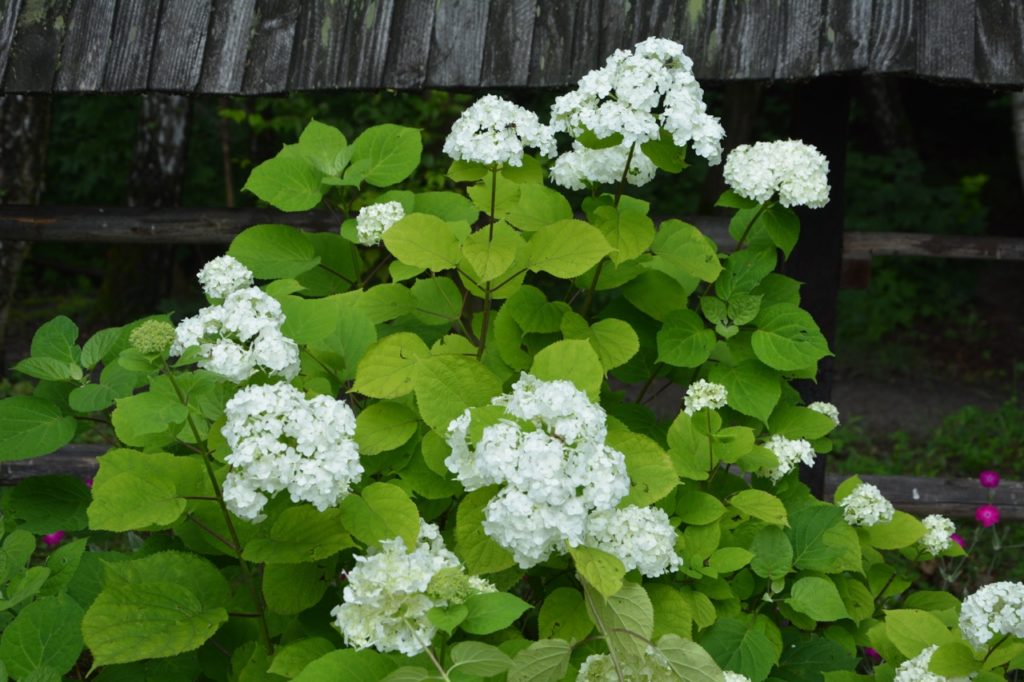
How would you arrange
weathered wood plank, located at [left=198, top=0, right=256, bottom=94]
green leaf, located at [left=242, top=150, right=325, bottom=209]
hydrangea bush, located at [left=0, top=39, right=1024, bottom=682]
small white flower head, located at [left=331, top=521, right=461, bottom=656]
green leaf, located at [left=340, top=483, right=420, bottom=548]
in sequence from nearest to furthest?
1. small white flower head, located at [left=331, top=521, right=461, bottom=656]
2. hydrangea bush, located at [left=0, top=39, right=1024, bottom=682]
3. green leaf, located at [left=340, top=483, right=420, bottom=548]
4. green leaf, located at [left=242, top=150, right=325, bottom=209]
5. weathered wood plank, located at [left=198, top=0, right=256, bottom=94]

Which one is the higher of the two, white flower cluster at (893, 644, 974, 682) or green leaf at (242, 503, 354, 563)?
green leaf at (242, 503, 354, 563)

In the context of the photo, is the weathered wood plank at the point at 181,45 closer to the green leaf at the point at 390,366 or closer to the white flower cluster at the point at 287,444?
the green leaf at the point at 390,366

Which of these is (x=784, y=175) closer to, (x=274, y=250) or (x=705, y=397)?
(x=705, y=397)

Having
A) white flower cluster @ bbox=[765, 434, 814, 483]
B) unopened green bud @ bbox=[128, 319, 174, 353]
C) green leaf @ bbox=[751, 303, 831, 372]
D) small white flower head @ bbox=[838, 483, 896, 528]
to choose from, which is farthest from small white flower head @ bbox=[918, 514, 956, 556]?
unopened green bud @ bbox=[128, 319, 174, 353]

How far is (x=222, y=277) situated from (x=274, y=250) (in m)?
0.39

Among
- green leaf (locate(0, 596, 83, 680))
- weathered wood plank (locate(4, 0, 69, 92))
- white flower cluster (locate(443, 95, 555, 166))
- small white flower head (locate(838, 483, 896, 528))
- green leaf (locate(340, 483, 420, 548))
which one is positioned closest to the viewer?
green leaf (locate(340, 483, 420, 548))

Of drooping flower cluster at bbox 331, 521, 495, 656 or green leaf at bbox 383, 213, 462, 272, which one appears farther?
green leaf at bbox 383, 213, 462, 272

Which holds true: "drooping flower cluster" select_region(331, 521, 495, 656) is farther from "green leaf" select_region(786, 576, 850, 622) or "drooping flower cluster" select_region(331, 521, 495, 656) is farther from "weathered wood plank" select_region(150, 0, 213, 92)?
"weathered wood plank" select_region(150, 0, 213, 92)

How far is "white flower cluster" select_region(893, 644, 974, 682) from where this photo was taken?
1785mm

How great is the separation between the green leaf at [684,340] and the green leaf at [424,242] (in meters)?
0.47

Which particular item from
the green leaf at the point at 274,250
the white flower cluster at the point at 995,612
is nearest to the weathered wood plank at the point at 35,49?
the green leaf at the point at 274,250

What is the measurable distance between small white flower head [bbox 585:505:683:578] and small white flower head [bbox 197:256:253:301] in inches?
29.4

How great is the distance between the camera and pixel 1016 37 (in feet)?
10.1

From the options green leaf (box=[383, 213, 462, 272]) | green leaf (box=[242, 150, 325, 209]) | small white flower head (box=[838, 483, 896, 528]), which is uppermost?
green leaf (box=[242, 150, 325, 209])
